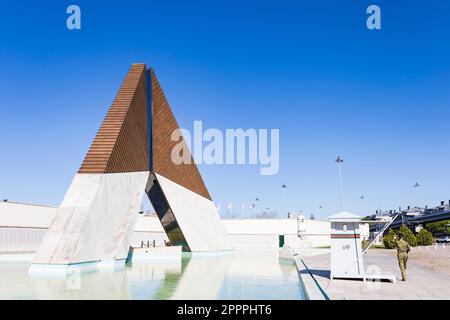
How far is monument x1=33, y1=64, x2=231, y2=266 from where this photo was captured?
15508 mm

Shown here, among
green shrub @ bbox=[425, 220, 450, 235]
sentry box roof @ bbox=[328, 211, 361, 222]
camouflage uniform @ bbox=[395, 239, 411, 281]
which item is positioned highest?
sentry box roof @ bbox=[328, 211, 361, 222]

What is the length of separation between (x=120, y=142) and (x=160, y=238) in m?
27.7

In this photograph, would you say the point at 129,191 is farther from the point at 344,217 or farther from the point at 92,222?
the point at 344,217

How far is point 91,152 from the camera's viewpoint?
719 inches

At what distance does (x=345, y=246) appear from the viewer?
1177 centimetres

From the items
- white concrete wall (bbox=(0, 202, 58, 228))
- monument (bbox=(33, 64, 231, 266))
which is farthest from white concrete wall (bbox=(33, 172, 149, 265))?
white concrete wall (bbox=(0, 202, 58, 228))

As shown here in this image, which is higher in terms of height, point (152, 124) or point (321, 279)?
point (152, 124)

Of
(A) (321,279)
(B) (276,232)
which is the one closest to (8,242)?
(A) (321,279)

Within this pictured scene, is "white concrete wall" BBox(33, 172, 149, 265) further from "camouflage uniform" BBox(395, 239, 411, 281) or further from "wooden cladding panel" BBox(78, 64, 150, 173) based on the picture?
"camouflage uniform" BBox(395, 239, 411, 281)

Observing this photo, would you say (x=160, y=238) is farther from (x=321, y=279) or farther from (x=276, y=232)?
(x=321, y=279)

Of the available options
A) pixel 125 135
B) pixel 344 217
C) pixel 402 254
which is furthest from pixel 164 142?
A: pixel 402 254

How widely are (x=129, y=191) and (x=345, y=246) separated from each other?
12.3 meters

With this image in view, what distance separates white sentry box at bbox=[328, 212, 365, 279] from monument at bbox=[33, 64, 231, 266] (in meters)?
9.30
